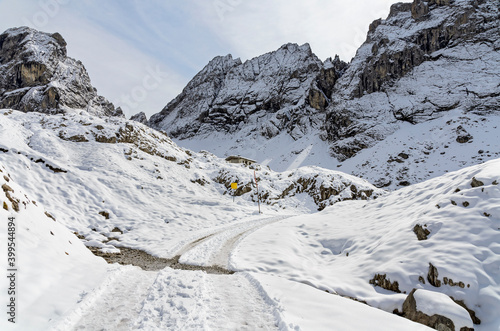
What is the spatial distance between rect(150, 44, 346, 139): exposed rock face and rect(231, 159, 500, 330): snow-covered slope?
88.9 m

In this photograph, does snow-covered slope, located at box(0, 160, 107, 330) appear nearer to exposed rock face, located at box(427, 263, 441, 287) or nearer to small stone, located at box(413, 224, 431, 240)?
exposed rock face, located at box(427, 263, 441, 287)

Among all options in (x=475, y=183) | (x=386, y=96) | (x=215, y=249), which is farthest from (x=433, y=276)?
(x=386, y=96)

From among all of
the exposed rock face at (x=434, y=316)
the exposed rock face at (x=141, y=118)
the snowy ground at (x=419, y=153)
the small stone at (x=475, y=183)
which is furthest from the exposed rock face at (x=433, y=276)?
the exposed rock face at (x=141, y=118)

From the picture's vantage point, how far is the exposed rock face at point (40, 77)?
87.1m

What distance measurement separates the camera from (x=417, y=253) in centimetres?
833

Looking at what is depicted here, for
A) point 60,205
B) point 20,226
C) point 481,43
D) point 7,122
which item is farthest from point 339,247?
Answer: point 481,43

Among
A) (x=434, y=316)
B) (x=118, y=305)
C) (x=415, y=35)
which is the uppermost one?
(x=415, y=35)

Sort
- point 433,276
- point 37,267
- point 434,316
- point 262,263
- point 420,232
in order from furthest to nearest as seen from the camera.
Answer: point 262,263 → point 420,232 → point 433,276 → point 37,267 → point 434,316

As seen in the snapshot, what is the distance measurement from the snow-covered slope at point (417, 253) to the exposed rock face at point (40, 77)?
10635cm

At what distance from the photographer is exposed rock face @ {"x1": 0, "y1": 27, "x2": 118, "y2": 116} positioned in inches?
3428

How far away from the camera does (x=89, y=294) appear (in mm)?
6598

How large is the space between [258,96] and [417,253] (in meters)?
132

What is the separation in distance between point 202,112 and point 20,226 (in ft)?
454

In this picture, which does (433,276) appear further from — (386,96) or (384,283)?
(386,96)
